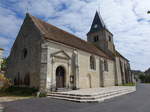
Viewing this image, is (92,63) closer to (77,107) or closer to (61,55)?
(61,55)

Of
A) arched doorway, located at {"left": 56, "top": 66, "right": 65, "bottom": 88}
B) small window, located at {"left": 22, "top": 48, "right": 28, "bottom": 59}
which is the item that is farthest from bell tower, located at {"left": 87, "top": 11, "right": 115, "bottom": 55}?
small window, located at {"left": 22, "top": 48, "right": 28, "bottom": 59}

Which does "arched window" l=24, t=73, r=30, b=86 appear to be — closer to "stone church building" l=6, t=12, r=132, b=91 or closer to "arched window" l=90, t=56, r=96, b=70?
"stone church building" l=6, t=12, r=132, b=91

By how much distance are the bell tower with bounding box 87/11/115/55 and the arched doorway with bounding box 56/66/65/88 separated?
1553 centimetres

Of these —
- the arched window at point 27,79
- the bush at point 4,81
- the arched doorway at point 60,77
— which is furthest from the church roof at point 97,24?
the bush at point 4,81

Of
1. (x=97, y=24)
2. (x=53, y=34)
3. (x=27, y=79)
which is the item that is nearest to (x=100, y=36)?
(x=97, y=24)

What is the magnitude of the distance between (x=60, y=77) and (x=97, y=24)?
67.4ft

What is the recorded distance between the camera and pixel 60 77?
1359 cm

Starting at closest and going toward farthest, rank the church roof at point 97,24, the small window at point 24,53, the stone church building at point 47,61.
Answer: the stone church building at point 47,61 → the small window at point 24,53 → the church roof at point 97,24

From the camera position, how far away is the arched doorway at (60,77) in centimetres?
1324

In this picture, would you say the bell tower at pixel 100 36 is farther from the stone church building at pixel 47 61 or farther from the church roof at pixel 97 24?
the stone church building at pixel 47 61

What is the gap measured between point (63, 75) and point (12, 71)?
7133 mm

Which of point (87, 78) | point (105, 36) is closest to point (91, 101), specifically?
point (87, 78)

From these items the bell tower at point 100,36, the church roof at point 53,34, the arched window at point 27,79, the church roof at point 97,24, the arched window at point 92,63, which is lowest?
the arched window at point 27,79

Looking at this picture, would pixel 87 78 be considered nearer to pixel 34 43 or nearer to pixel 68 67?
pixel 68 67
